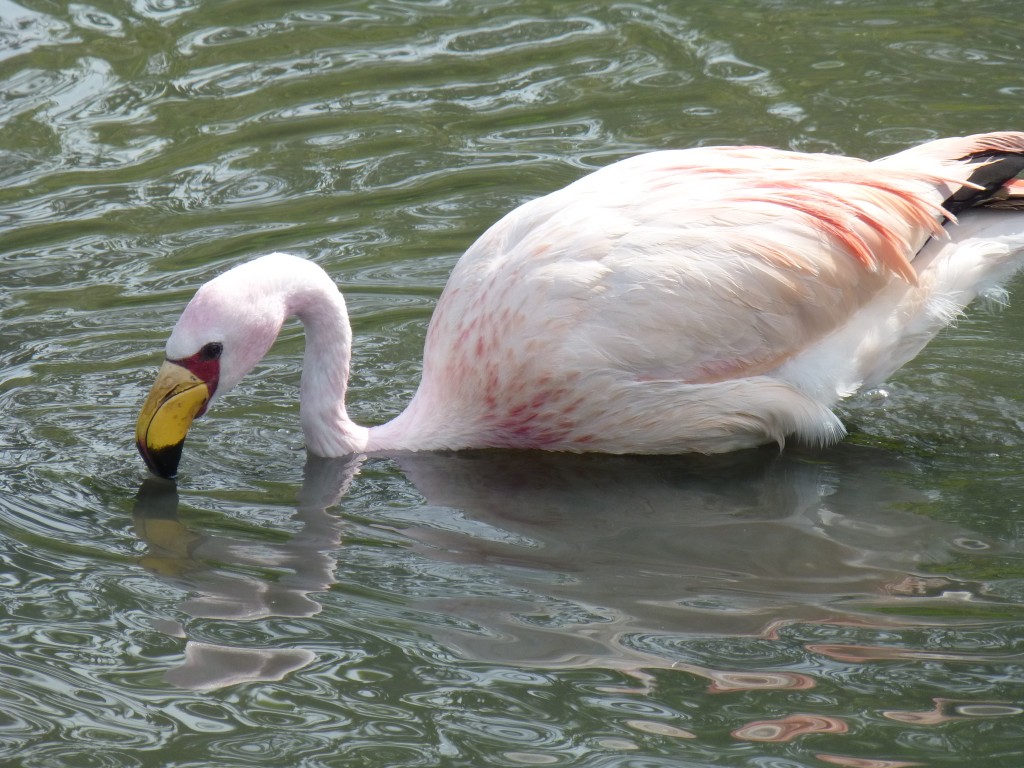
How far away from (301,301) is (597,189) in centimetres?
123

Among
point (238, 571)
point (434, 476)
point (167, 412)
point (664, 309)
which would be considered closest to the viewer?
point (238, 571)

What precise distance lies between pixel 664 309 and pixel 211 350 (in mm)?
1662

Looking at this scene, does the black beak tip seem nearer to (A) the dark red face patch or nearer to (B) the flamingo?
(B) the flamingo

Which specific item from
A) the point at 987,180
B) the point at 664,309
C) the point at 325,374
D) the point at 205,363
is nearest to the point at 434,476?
the point at 325,374

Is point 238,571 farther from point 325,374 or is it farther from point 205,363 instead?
point 325,374

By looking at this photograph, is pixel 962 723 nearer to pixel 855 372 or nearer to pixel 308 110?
pixel 855 372

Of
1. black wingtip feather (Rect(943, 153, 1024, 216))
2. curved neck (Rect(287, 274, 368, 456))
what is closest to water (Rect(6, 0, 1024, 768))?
curved neck (Rect(287, 274, 368, 456))

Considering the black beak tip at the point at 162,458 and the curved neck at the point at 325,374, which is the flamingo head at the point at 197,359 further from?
the curved neck at the point at 325,374

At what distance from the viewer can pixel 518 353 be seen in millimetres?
5859

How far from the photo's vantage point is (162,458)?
567 cm

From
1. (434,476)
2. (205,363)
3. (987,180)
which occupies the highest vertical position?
(987,180)

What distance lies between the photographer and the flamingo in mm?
5773

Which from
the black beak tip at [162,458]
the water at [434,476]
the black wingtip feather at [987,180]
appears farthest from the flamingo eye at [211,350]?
the black wingtip feather at [987,180]

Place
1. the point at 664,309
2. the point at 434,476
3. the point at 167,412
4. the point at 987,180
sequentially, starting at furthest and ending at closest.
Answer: the point at 987,180 < the point at 434,476 < the point at 664,309 < the point at 167,412
